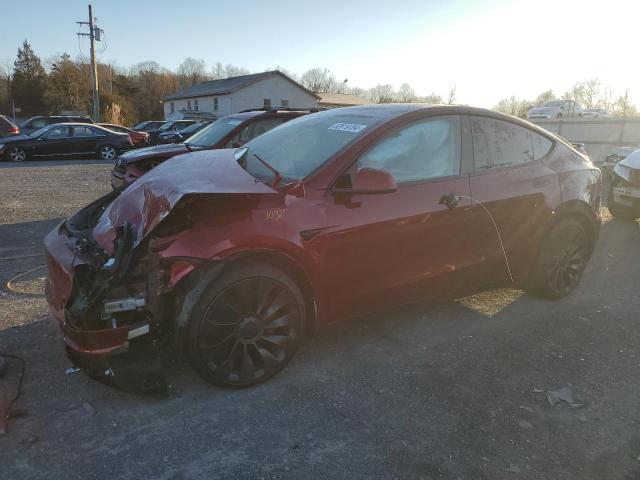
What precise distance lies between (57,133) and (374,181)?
58.9 ft

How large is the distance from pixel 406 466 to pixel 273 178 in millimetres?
1961

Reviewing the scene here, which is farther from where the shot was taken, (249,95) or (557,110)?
(249,95)

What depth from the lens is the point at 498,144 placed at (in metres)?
4.11

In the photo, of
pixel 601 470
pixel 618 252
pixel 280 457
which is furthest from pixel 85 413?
pixel 618 252

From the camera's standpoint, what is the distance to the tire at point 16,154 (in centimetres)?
1692

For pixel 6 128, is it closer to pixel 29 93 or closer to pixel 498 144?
pixel 498 144

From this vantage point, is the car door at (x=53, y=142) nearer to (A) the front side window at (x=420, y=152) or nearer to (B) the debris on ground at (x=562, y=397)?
(A) the front side window at (x=420, y=152)

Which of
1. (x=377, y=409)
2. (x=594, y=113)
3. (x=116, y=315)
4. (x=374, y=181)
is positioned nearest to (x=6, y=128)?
(x=116, y=315)

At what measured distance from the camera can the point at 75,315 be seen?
2750 millimetres

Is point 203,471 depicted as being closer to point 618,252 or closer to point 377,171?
point 377,171

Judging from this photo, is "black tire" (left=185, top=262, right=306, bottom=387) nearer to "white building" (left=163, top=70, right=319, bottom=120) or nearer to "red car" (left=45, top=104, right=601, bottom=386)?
"red car" (left=45, top=104, right=601, bottom=386)

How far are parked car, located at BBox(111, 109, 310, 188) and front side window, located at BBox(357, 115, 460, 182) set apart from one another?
4565 mm

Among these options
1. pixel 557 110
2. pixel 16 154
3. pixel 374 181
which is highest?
pixel 557 110

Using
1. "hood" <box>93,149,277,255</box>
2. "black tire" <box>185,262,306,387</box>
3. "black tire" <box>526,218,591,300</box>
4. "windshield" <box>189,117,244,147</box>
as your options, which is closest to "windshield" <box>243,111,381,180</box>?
"hood" <box>93,149,277,255</box>
